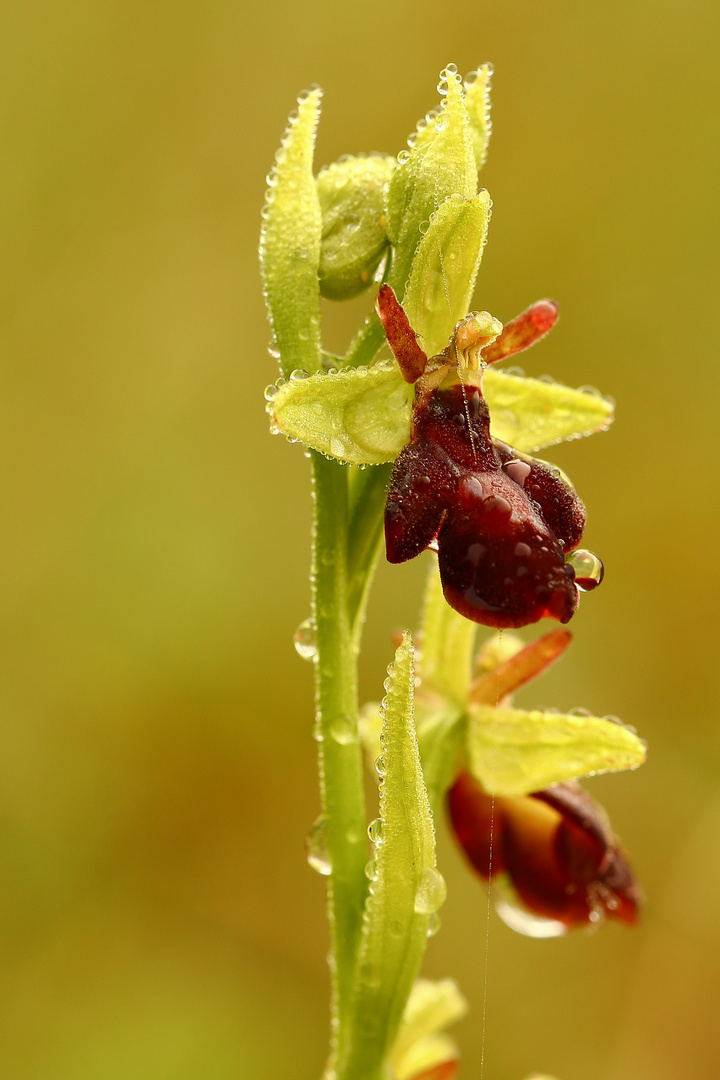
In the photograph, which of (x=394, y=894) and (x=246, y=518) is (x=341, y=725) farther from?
(x=246, y=518)

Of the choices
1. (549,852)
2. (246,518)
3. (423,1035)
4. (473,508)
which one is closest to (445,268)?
(473,508)

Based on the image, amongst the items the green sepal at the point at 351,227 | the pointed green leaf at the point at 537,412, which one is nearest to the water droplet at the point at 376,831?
the pointed green leaf at the point at 537,412

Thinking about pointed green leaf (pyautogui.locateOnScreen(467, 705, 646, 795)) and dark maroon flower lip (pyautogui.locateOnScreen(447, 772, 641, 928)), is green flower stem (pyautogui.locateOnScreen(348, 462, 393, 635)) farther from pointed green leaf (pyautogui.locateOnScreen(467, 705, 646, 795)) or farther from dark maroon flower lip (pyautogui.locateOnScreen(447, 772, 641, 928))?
dark maroon flower lip (pyautogui.locateOnScreen(447, 772, 641, 928))

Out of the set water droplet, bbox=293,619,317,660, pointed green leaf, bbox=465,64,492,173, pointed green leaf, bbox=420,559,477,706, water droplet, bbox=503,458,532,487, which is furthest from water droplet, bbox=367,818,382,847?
pointed green leaf, bbox=465,64,492,173

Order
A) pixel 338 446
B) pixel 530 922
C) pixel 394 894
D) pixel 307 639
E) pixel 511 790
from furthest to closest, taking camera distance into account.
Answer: pixel 530 922, pixel 511 790, pixel 307 639, pixel 394 894, pixel 338 446

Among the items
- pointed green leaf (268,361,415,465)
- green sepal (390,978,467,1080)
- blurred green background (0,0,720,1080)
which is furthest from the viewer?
blurred green background (0,0,720,1080)

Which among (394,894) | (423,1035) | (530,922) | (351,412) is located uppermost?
(351,412)

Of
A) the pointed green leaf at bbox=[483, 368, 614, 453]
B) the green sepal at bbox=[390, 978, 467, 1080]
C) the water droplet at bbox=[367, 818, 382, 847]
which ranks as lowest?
the green sepal at bbox=[390, 978, 467, 1080]
